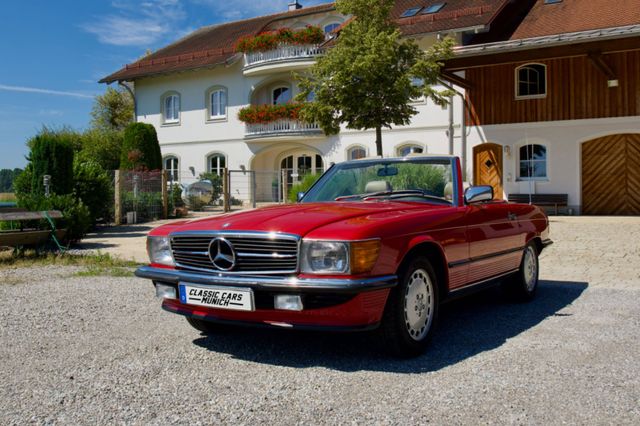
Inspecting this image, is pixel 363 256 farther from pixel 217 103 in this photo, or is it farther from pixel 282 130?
pixel 217 103

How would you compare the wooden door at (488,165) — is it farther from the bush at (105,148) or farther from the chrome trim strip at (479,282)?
the bush at (105,148)

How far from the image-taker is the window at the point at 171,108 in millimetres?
33188

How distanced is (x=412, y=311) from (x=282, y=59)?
2544 cm

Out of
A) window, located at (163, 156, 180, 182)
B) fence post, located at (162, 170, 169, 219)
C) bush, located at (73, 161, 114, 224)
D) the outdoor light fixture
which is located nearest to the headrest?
the outdoor light fixture

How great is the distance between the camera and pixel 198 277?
4445mm

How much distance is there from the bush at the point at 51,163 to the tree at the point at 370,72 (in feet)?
Result: 20.8

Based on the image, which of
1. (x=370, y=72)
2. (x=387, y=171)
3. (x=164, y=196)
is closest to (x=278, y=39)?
(x=164, y=196)

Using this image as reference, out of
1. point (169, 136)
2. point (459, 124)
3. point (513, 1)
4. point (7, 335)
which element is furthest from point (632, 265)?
point (169, 136)

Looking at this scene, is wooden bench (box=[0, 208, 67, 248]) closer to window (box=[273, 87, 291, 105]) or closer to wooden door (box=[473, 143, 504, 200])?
wooden door (box=[473, 143, 504, 200])

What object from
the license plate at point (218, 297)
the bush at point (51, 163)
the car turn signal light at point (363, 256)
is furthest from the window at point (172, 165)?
the car turn signal light at point (363, 256)

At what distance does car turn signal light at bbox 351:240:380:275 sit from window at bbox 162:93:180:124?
99.6 ft

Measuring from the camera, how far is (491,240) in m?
5.80

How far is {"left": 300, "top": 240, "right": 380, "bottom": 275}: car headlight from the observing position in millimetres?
4047

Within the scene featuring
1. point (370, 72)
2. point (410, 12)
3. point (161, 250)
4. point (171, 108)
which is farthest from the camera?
point (171, 108)
